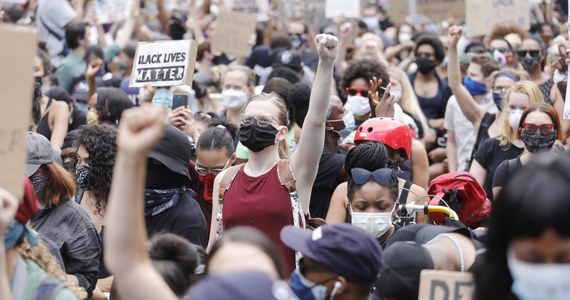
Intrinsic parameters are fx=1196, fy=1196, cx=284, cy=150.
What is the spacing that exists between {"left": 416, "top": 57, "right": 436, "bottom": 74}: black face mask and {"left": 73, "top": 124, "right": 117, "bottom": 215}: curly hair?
5698 millimetres

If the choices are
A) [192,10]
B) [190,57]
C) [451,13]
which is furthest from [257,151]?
[451,13]

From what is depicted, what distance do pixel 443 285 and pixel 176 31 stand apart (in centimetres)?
1357

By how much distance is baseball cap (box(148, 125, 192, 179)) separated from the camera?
6105 millimetres

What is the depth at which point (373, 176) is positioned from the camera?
572cm

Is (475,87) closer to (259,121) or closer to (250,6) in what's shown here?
(259,121)

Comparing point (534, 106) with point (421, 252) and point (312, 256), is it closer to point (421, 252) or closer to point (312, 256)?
point (421, 252)

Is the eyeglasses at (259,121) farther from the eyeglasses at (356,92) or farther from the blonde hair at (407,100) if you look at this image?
the blonde hair at (407,100)

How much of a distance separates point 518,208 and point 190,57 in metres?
4.54

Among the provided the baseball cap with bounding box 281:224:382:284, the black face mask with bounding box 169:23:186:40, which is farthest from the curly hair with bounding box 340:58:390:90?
the black face mask with bounding box 169:23:186:40

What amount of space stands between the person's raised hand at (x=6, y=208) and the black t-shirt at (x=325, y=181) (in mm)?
3599

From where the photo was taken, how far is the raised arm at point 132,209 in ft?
10.4

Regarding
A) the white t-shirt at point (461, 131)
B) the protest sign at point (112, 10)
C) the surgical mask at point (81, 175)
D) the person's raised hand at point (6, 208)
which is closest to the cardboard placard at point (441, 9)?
the protest sign at point (112, 10)

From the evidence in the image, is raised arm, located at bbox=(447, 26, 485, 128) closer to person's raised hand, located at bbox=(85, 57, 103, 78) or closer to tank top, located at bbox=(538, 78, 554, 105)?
tank top, located at bbox=(538, 78, 554, 105)

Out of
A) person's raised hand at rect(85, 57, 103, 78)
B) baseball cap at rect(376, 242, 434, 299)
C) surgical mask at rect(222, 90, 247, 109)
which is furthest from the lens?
person's raised hand at rect(85, 57, 103, 78)
